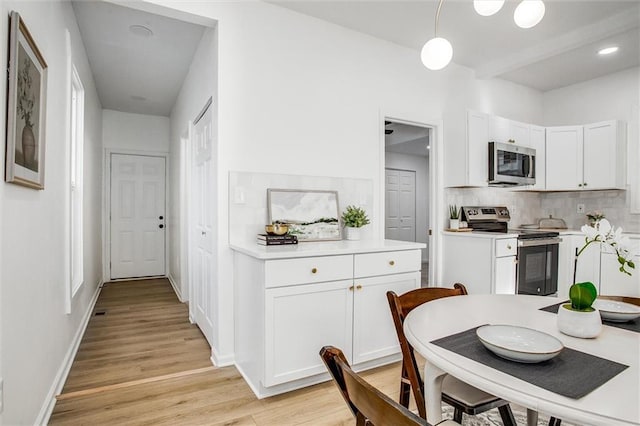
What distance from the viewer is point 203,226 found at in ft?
10.4

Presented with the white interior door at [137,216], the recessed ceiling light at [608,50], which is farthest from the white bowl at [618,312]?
the white interior door at [137,216]

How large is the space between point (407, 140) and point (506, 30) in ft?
12.1

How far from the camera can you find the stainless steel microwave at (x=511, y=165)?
3.70m

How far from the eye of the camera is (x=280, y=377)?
2129 millimetres

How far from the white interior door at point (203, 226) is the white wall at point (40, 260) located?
99 cm

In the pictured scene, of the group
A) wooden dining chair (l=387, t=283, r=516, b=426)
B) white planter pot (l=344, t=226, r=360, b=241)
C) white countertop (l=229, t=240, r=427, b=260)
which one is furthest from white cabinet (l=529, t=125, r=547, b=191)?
wooden dining chair (l=387, t=283, r=516, b=426)

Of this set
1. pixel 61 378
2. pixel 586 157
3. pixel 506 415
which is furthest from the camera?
pixel 586 157

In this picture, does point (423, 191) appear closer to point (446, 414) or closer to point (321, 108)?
point (321, 108)

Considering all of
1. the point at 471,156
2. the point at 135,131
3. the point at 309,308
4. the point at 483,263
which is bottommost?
the point at 309,308

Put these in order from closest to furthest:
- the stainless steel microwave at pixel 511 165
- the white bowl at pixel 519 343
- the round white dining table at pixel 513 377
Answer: the round white dining table at pixel 513 377 < the white bowl at pixel 519 343 < the stainless steel microwave at pixel 511 165

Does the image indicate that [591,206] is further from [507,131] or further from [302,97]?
[302,97]

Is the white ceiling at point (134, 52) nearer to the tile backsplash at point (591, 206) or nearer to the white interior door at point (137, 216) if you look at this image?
the white interior door at point (137, 216)

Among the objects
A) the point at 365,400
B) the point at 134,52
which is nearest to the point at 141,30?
the point at 134,52

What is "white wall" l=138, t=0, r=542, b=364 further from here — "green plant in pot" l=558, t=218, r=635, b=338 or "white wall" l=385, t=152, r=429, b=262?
"white wall" l=385, t=152, r=429, b=262
